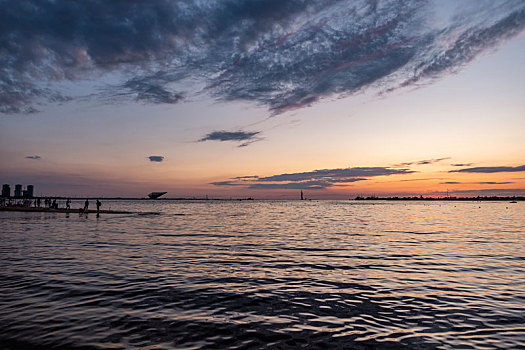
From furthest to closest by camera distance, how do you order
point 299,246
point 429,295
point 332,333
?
1. point 299,246
2. point 429,295
3. point 332,333

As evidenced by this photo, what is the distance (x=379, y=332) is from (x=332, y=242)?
24180 mm

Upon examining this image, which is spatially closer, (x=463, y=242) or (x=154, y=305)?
(x=154, y=305)

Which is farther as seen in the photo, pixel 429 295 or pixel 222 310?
pixel 429 295

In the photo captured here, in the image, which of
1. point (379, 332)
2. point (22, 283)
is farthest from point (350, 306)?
point (22, 283)

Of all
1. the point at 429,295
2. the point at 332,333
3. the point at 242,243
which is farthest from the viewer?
the point at 242,243

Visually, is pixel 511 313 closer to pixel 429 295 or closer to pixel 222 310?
pixel 429 295

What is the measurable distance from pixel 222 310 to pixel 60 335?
17.5 ft

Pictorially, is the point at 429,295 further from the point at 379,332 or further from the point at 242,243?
the point at 242,243

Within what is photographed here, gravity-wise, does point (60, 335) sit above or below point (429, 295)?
above

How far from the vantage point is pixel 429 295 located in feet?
48.6

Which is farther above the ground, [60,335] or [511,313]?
[60,335]

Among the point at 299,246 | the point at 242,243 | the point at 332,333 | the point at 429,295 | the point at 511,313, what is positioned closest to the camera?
the point at 332,333

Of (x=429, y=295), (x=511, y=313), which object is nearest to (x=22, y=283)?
(x=429, y=295)

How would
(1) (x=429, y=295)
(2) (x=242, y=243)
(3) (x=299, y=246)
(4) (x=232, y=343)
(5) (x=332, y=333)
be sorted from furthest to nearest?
(2) (x=242, y=243), (3) (x=299, y=246), (1) (x=429, y=295), (5) (x=332, y=333), (4) (x=232, y=343)
